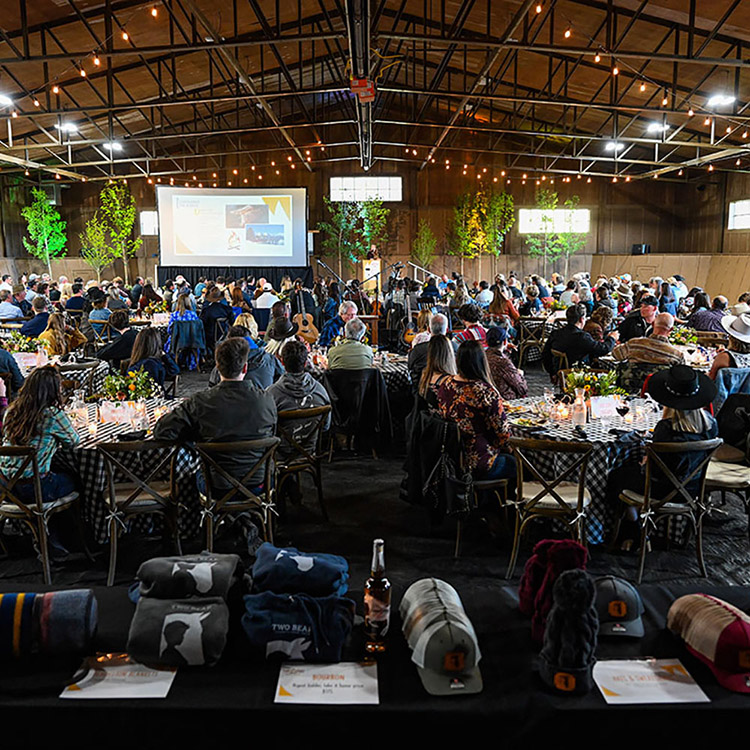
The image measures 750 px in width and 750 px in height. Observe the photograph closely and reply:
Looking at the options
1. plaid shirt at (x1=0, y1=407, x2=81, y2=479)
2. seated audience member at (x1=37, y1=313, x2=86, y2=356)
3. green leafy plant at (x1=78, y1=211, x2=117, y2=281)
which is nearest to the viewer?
plaid shirt at (x1=0, y1=407, x2=81, y2=479)

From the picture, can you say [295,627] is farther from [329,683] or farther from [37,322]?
[37,322]

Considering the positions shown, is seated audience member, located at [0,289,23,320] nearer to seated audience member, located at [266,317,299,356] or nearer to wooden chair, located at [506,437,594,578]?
seated audience member, located at [266,317,299,356]

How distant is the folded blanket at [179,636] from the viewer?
1692mm

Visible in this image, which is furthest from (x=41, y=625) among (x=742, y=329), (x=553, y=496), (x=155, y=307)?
(x=155, y=307)

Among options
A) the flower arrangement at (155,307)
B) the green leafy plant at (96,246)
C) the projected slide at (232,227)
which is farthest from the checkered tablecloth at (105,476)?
the green leafy plant at (96,246)

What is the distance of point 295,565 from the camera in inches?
72.5

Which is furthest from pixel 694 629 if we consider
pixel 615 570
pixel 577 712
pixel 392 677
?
pixel 615 570

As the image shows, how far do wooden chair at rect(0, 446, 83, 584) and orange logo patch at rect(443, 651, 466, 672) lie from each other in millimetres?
2511

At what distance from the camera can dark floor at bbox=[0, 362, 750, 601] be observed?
152 inches

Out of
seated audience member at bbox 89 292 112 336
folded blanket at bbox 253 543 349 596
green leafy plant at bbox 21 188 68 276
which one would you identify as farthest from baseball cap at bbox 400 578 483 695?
green leafy plant at bbox 21 188 68 276

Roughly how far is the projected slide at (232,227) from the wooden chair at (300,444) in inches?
541

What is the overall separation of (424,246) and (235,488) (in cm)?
1820

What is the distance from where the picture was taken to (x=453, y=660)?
1.65 m

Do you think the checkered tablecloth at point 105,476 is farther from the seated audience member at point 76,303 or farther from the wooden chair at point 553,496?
the seated audience member at point 76,303
